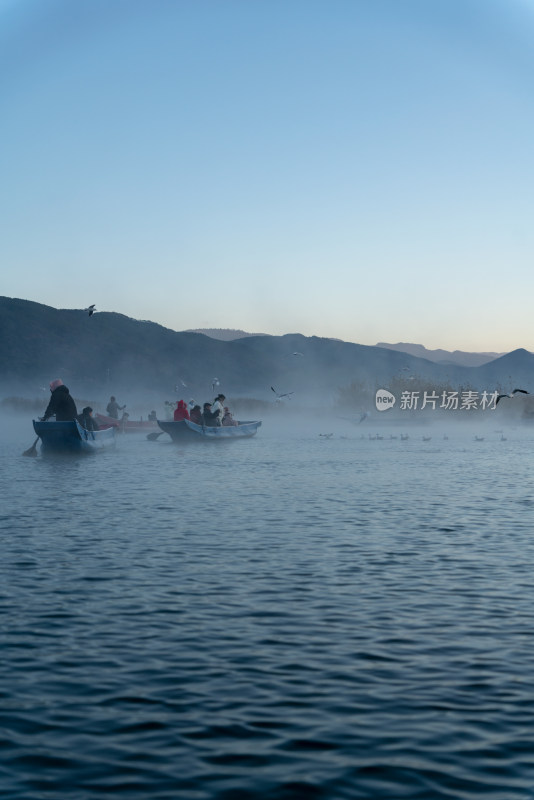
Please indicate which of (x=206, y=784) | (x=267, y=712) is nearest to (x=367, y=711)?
(x=267, y=712)

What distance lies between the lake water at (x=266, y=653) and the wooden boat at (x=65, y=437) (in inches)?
636

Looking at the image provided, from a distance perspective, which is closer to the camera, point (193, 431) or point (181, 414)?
point (193, 431)

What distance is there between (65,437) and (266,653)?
29854 millimetres

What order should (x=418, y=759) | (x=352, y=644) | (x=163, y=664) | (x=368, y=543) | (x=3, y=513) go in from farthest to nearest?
(x=3, y=513) → (x=368, y=543) → (x=352, y=644) → (x=163, y=664) → (x=418, y=759)

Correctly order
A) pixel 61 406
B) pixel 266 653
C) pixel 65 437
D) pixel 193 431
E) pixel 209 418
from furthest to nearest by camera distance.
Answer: pixel 209 418 < pixel 193 431 < pixel 65 437 < pixel 61 406 < pixel 266 653

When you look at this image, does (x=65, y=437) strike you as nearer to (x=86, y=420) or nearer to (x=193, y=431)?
(x=86, y=420)

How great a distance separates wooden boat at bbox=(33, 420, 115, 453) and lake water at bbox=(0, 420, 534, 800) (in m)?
16.2

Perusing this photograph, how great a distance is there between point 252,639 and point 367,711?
2.39m

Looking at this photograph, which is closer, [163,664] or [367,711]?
[367,711]

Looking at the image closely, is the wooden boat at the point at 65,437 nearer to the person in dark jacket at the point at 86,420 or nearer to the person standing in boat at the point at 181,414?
the person in dark jacket at the point at 86,420

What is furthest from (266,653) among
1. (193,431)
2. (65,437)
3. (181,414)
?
(181,414)

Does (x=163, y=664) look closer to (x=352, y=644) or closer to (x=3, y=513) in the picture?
(x=352, y=644)

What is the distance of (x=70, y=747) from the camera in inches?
275

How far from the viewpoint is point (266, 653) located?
9.41 m
